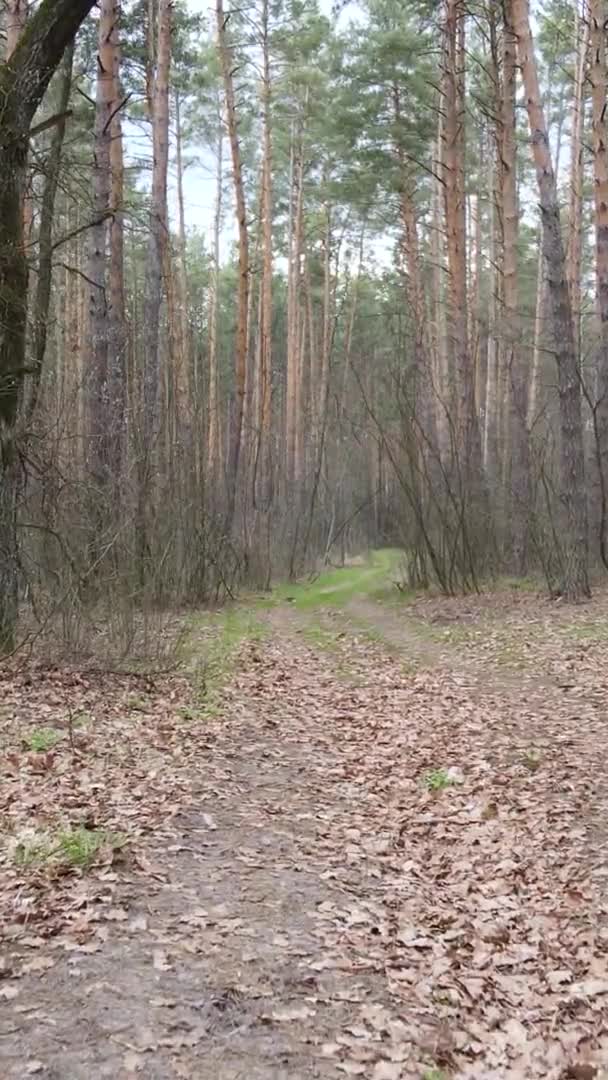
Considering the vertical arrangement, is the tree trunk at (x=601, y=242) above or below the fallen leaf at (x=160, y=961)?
above

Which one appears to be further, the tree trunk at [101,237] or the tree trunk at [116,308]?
the tree trunk at [101,237]

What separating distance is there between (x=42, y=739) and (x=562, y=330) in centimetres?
892

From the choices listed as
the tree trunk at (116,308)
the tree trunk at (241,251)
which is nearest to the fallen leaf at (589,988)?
the tree trunk at (116,308)

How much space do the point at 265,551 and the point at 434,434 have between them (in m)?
4.65

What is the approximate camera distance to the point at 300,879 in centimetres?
443

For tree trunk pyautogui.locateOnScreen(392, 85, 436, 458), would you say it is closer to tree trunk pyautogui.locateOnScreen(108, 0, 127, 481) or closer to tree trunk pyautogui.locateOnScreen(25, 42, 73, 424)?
tree trunk pyautogui.locateOnScreen(108, 0, 127, 481)

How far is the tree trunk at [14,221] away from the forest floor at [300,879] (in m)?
1.15

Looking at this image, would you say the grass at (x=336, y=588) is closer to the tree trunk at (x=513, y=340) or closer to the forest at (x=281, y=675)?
the forest at (x=281, y=675)

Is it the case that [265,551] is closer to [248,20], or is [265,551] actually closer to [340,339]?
[248,20]

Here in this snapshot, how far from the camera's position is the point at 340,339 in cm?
3834

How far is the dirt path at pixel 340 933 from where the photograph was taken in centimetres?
302

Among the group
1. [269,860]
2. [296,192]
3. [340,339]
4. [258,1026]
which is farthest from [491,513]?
[340,339]

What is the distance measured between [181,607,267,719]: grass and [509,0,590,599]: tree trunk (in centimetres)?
A: 453

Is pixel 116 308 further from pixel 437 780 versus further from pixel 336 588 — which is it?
pixel 437 780
